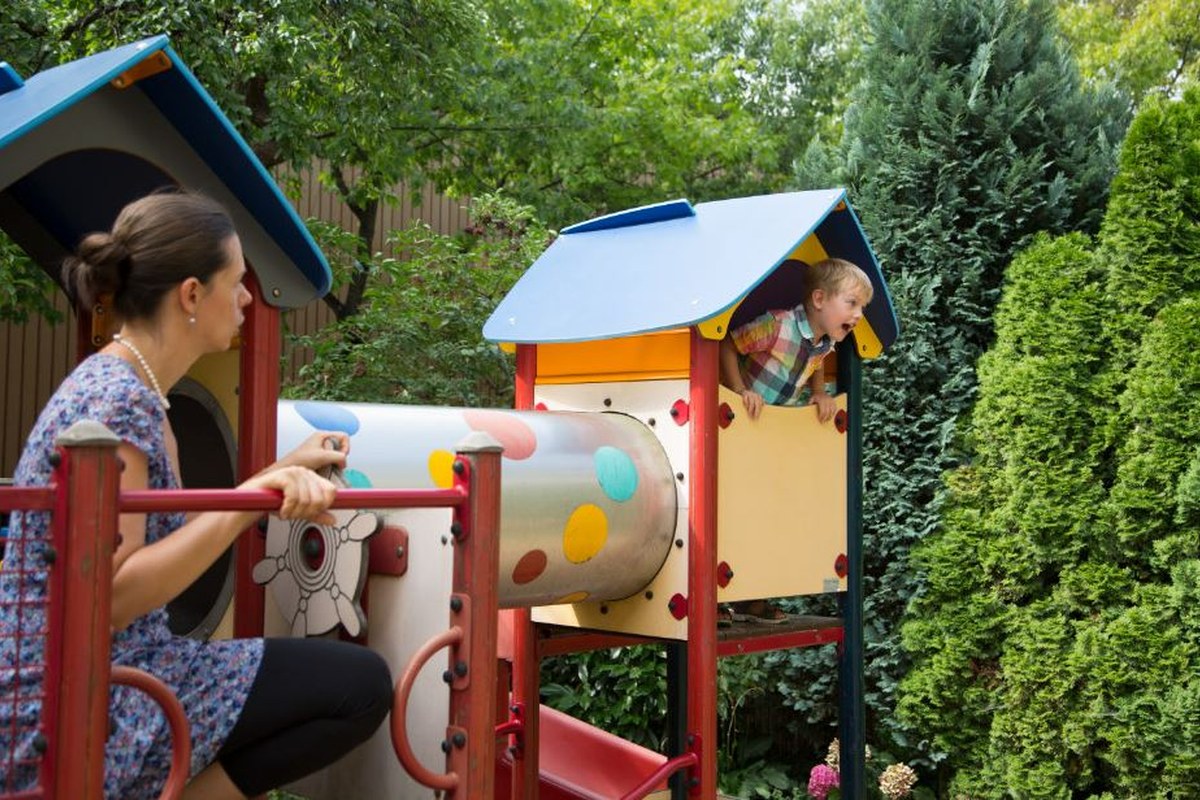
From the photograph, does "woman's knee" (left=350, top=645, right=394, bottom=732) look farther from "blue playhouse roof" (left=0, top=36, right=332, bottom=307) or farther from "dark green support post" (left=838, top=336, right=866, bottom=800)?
"dark green support post" (left=838, top=336, right=866, bottom=800)

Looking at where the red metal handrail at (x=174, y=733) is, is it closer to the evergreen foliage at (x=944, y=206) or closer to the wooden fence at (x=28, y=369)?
the evergreen foliage at (x=944, y=206)

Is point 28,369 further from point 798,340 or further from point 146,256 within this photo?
point 146,256

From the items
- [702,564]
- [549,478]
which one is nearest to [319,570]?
[549,478]

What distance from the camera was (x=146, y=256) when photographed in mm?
1897

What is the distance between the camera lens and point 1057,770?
4555 millimetres

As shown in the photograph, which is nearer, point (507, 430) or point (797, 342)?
point (507, 430)

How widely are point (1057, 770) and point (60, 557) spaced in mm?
4078

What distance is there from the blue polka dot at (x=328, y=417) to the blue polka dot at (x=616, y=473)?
729mm

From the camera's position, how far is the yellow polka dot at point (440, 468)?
Answer: 9.50 feet

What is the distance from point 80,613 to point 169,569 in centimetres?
16

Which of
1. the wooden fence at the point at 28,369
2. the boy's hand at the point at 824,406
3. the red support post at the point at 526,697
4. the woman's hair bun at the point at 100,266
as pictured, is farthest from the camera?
the wooden fence at the point at 28,369

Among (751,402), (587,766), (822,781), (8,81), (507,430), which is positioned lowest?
(822,781)

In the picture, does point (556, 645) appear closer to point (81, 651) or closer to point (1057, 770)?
point (1057, 770)

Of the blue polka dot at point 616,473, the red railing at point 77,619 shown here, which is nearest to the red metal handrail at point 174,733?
the red railing at point 77,619
